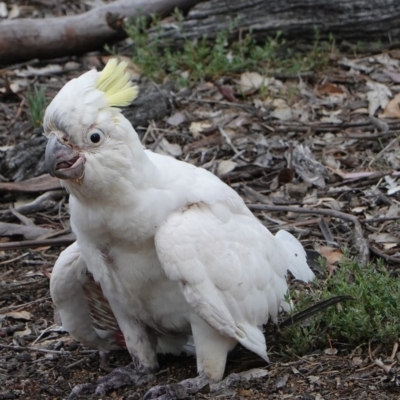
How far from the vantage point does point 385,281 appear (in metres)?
4.52

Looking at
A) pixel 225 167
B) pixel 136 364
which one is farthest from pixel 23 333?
pixel 225 167

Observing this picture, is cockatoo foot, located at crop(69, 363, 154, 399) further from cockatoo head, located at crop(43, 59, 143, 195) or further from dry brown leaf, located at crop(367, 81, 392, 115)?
dry brown leaf, located at crop(367, 81, 392, 115)

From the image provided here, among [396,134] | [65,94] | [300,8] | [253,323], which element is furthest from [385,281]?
[300,8]

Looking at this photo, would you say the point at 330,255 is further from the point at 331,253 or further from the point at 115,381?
the point at 115,381

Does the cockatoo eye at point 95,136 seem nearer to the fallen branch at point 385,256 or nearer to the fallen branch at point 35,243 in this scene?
the fallen branch at point 35,243

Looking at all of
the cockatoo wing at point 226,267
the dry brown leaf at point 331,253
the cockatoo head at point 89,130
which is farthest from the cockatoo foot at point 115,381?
the dry brown leaf at point 331,253

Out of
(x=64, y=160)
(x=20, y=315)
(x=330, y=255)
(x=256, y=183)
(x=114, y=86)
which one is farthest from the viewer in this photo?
(x=256, y=183)

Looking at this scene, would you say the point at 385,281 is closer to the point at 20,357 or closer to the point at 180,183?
the point at 180,183

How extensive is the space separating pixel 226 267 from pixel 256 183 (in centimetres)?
234

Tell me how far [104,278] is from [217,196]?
0.70m

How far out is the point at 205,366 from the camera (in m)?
4.31

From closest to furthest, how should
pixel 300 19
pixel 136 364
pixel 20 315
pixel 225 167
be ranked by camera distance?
pixel 136 364
pixel 20 315
pixel 225 167
pixel 300 19

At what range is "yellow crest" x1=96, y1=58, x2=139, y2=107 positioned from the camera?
3.95 m

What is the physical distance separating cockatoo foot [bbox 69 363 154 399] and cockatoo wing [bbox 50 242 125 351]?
23cm
